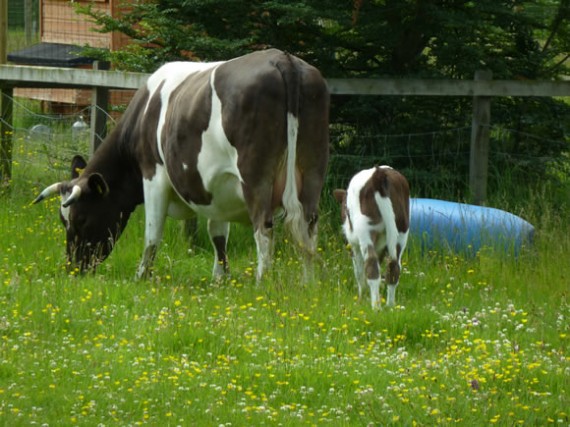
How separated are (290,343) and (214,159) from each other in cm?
243

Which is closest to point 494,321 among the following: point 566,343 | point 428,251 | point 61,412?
point 566,343

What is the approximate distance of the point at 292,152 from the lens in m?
9.05

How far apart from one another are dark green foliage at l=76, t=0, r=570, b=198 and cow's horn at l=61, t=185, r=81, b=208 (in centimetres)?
188

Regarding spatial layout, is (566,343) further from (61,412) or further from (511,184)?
(511,184)

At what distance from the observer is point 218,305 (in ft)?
27.9

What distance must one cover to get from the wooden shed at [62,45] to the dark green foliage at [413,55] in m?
9.11

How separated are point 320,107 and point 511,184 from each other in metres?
3.33

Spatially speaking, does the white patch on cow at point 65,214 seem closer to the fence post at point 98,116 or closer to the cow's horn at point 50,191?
the cow's horn at point 50,191

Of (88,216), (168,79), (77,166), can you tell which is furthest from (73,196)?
(168,79)

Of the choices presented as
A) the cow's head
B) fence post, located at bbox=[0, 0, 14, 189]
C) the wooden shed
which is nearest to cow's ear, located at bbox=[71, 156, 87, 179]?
the cow's head

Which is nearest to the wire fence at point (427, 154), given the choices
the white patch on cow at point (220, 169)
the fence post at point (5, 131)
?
the white patch on cow at point (220, 169)

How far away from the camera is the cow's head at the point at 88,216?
34.9 ft

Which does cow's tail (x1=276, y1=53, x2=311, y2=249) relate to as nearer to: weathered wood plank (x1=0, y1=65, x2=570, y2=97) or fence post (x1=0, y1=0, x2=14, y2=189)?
weathered wood plank (x1=0, y1=65, x2=570, y2=97)

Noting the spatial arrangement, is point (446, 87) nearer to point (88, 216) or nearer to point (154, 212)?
point (154, 212)
